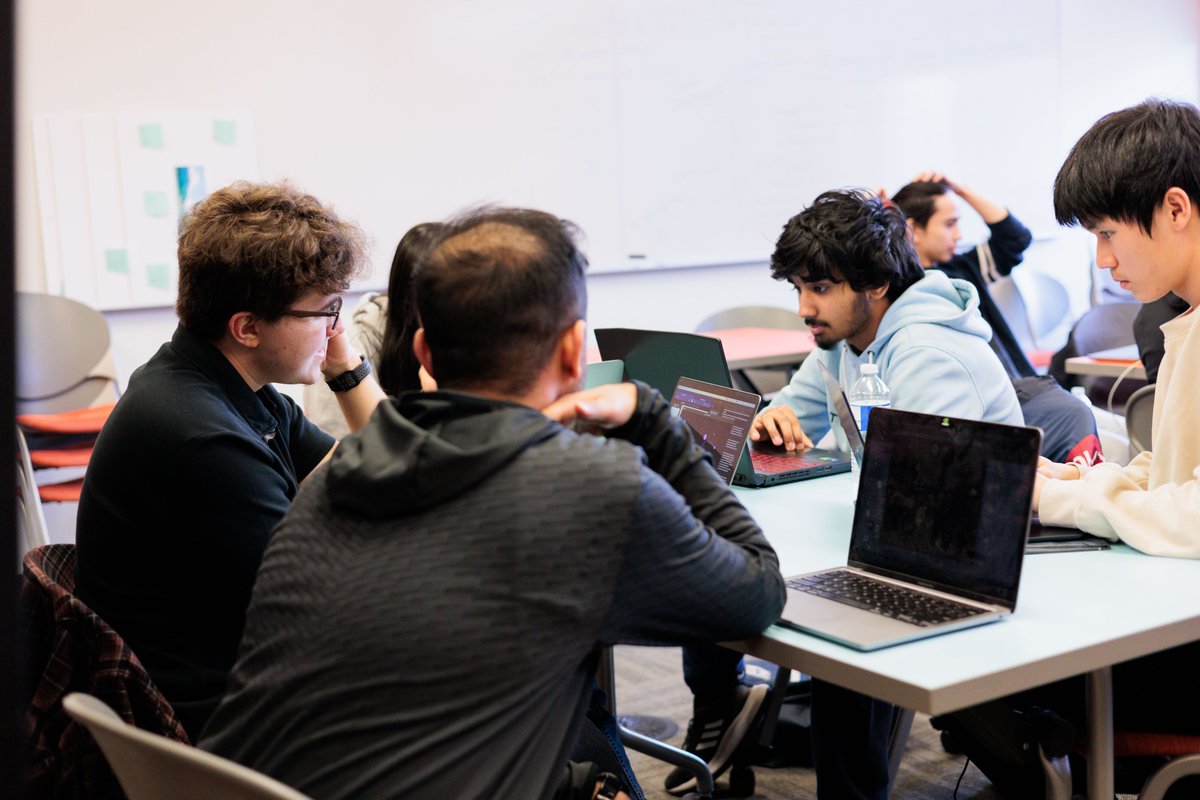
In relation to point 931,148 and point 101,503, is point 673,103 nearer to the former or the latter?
point 931,148

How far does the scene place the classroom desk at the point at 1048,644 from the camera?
3.87 ft

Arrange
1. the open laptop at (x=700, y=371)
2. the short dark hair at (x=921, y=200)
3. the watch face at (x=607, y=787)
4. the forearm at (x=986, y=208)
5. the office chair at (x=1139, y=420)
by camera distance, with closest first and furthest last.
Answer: the watch face at (x=607, y=787) < the open laptop at (x=700, y=371) < the office chair at (x=1139, y=420) < the short dark hair at (x=921, y=200) < the forearm at (x=986, y=208)

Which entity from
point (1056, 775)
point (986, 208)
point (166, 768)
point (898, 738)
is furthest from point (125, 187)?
point (1056, 775)

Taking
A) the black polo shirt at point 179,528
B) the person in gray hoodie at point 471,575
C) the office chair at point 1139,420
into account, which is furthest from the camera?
the office chair at point 1139,420

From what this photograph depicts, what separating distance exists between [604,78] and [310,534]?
170 inches

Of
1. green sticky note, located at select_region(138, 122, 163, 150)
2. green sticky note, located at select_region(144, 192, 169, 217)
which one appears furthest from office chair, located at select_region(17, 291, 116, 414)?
green sticky note, located at select_region(138, 122, 163, 150)

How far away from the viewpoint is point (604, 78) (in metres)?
5.23

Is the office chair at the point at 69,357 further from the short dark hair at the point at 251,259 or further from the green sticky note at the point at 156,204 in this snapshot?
the short dark hair at the point at 251,259

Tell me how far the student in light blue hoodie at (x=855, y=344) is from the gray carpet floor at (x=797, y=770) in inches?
3.9

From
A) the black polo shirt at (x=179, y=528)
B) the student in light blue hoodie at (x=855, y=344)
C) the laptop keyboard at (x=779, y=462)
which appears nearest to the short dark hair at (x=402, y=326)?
the black polo shirt at (x=179, y=528)

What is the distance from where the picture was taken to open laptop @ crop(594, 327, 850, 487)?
6.84 ft

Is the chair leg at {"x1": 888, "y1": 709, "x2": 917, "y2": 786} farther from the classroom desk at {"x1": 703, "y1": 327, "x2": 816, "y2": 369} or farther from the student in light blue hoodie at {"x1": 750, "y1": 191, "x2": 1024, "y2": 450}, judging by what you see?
the classroom desk at {"x1": 703, "y1": 327, "x2": 816, "y2": 369}

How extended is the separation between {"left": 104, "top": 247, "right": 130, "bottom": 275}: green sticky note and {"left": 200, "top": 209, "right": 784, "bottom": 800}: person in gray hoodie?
12.0 ft

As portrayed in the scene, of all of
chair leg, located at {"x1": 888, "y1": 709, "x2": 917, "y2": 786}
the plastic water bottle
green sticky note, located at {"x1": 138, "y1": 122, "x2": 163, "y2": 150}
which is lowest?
chair leg, located at {"x1": 888, "y1": 709, "x2": 917, "y2": 786}
